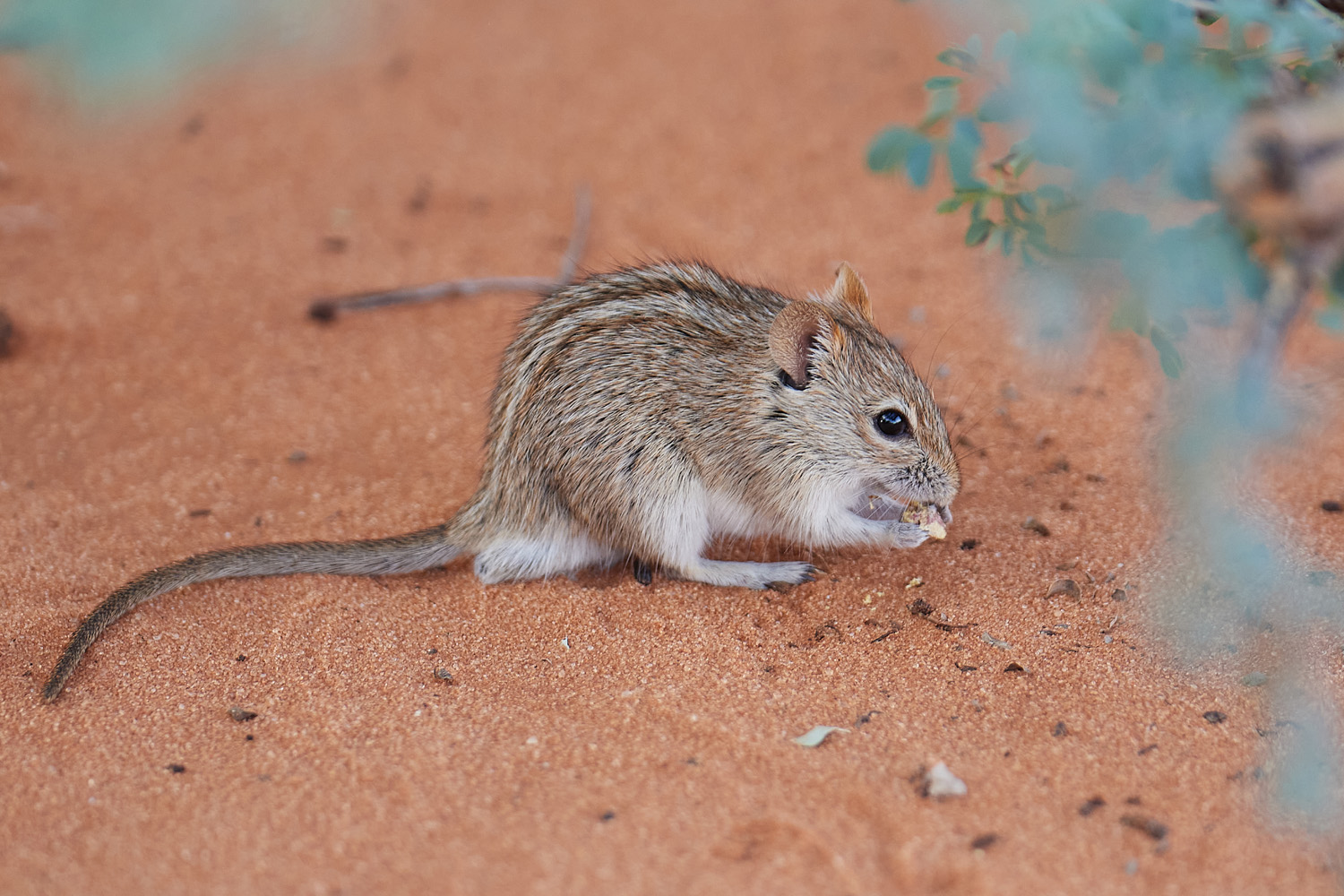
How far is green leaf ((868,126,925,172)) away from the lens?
11.9ft

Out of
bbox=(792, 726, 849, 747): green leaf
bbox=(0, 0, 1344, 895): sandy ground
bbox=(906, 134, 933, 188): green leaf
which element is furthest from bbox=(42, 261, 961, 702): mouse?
bbox=(792, 726, 849, 747): green leaf

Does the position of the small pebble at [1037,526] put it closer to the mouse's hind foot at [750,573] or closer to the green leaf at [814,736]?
the mouse's hind foot at [750,573]

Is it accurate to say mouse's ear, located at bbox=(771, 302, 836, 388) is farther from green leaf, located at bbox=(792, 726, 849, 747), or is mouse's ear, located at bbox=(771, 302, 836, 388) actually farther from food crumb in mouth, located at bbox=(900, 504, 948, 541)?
green leaf, located at bbox=(792, 726, 849, 747)

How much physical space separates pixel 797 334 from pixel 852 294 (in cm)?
54

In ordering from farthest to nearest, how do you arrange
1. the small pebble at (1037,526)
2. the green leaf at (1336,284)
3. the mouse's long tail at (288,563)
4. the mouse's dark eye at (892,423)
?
1. the small pebble at (1037,526)
2. the mouse's dark eye at (892,423)
3. the mouse's long tail at (288,563)
4. the green leaf at (1336,284)

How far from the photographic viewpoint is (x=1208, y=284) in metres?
2.73

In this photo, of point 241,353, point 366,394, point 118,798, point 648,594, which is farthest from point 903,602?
point 241,353

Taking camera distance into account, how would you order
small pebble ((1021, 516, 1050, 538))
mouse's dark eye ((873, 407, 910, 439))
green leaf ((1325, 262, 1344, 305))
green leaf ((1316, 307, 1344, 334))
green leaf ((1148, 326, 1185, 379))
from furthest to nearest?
small pebble ((1021, 516, 1050, 538))
mouse's dark eye ((873, 407, 910, 439))
green leaf ((1148, 326, 1185, 379))
green leaf ((1316, 307, 1344, 334))
green leaf ((1325, 262, 1344, 305))

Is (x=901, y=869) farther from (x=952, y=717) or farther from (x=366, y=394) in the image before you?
(x=366, y=394)

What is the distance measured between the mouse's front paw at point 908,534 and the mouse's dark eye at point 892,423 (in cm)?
33

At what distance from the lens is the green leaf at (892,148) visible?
11.9 feet

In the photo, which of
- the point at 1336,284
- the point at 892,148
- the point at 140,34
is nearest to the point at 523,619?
the point at 892,148

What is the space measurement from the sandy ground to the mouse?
0.13 meters

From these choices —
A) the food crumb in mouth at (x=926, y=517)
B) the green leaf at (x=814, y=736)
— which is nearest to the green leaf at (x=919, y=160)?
the food crumb in mouth at (x=926, y=517)
